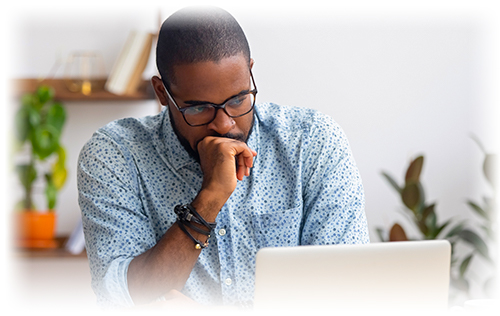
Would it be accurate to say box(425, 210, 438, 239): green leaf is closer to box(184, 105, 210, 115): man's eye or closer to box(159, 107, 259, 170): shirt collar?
box(159, 107, 259, 170): shirt collar

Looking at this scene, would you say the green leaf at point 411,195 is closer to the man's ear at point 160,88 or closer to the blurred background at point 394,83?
the blurred background at point 394,83

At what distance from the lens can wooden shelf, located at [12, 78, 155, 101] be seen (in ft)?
7.57

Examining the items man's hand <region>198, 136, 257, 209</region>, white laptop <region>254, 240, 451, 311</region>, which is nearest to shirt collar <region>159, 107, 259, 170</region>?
man's hand <region>198, 136, 257, 209</region>

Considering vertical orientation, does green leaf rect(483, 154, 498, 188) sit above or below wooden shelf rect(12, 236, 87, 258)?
above

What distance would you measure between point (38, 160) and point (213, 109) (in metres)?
1.44

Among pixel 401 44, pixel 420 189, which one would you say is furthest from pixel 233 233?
pixel 401 44

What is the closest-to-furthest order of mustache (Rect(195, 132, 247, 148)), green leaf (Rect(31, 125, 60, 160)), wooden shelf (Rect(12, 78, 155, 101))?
mustache (Rect(195, 132, 247, 148)), green leaf (Rect(31, 125, 60, 160)), wooden shelf (Rect(12, 78, 155, 101))

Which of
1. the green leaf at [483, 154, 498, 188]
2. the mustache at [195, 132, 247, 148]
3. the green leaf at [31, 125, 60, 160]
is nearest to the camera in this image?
the mustache at [195, 132, 247, 148]

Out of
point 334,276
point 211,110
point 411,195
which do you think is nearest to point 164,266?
point 211,110

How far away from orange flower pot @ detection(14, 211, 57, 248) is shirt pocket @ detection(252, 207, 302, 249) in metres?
1.35

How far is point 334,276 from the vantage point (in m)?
0.74

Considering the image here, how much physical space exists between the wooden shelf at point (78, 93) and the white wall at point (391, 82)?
1.27 feet

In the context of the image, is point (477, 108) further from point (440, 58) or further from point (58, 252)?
point (58, 252)

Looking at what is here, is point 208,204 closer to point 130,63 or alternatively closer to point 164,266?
point 164,266
